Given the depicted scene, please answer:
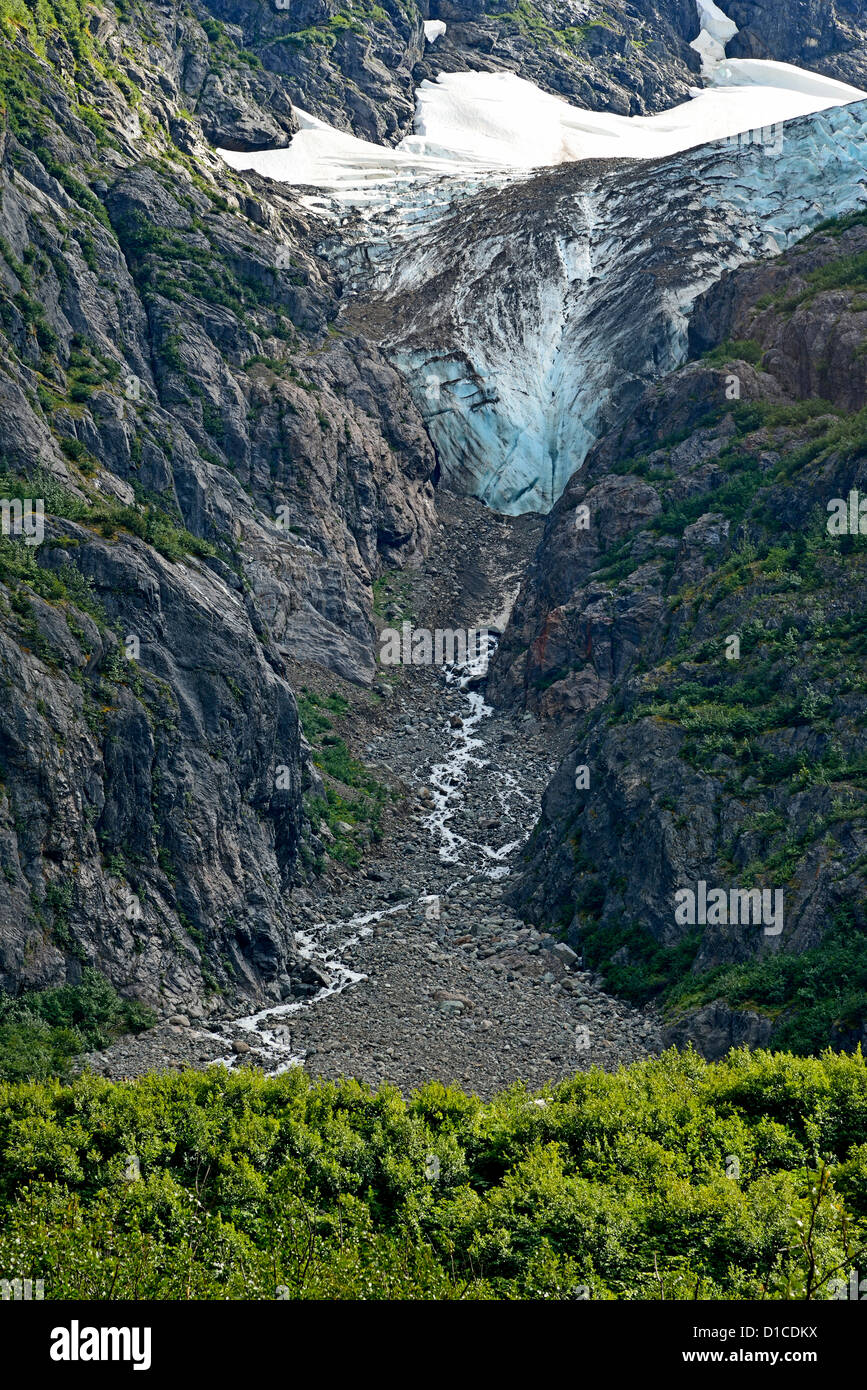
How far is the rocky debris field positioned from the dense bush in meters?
6.47

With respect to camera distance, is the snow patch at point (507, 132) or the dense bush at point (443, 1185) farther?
the snow patch at point (507, 132)

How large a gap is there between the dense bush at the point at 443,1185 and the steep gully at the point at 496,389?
10.9 m

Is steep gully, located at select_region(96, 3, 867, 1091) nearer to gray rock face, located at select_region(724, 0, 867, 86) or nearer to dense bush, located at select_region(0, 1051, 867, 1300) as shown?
dense bush, located at select_region(0, 1051, 867, 1300)

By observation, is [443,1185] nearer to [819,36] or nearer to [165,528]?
[165,528]

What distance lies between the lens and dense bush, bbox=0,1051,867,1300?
18141 mm

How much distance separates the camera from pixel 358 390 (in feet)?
305

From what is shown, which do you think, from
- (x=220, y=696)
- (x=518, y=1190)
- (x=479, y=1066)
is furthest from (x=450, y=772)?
(x=518, y=1190)

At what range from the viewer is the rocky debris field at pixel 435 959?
35.9 meters

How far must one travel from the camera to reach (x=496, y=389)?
Answer: 101 meters

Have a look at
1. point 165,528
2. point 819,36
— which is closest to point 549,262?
point 165,528

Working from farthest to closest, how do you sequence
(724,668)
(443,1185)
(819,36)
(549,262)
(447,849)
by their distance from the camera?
(819,36), (549,262), (447,849), (724,668), (443,1185)

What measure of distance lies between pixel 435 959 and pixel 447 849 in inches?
568

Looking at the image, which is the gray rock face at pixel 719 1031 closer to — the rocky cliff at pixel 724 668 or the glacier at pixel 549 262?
the rocky cliff at pixel 724 668

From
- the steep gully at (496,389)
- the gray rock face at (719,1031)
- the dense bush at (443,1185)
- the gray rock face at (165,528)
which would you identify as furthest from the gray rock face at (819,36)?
the dense bush at (443,1185)
